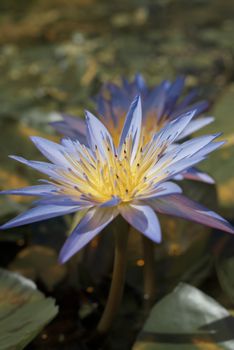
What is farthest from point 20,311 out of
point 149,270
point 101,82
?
point 101,82

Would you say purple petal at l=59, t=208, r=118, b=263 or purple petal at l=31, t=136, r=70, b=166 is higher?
purple petal at l=31, t=136, r=70, b=166

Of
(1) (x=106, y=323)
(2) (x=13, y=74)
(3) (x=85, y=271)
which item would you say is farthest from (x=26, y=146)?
(2) (x=13, y=74)

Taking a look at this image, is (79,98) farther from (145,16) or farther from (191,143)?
(191,143)

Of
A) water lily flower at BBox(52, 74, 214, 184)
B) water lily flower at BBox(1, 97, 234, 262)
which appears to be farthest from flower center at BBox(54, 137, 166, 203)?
water lily flower at BBox(52, 74, 214, 184)

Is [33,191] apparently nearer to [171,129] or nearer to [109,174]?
[109,174]

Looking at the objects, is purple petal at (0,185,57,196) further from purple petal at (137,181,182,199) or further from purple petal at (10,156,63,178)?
purple petal at (137,181,182,199)

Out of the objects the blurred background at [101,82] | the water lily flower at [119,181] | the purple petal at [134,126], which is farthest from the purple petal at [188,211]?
the blurred background at [101,82]
